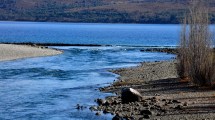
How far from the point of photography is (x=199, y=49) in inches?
1405

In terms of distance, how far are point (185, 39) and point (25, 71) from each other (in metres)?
18.6

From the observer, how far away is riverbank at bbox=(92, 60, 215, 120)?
26.5 metres

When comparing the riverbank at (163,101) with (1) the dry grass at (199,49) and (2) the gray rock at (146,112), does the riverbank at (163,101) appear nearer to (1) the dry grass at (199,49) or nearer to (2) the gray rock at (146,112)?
(2) the gray rock at (146,112)

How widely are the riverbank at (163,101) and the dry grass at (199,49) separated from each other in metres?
0.80

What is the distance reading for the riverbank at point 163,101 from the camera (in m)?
26.5

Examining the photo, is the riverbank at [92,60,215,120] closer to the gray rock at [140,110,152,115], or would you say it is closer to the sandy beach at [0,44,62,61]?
the gray rock at [140,110,152,115]

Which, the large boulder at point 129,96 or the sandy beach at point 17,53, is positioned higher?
the large boulder at point 129,96

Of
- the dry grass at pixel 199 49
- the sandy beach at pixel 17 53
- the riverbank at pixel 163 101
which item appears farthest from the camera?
the sandy beach at pixel 17 53

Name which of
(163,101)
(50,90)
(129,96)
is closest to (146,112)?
(163,101)

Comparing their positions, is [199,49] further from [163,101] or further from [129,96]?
[129,96]

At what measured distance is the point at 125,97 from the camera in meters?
30.8

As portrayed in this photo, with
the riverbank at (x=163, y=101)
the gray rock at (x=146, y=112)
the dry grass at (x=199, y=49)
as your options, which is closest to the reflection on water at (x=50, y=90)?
the riverbank at (x=163, y=101)

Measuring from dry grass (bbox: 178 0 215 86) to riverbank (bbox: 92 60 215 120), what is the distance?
797 millimetres

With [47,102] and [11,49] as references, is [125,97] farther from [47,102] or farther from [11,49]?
[11,49]
